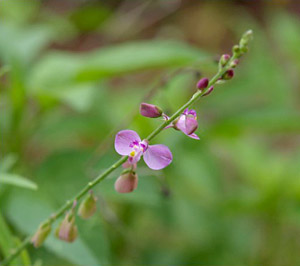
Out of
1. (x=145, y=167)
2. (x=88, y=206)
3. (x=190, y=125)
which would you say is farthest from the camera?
(x=145, y=167)

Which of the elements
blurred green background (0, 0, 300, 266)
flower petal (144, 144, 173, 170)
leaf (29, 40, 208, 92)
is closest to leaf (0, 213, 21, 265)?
blurred green background (0, 0, 300, 266)

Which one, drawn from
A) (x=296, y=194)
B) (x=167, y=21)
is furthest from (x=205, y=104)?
(x=167, y=21)

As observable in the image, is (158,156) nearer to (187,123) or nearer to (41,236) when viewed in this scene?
(187,123)

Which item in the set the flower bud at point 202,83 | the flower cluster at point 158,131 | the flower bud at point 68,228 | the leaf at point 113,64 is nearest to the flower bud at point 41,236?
the flower bud at point 68,228

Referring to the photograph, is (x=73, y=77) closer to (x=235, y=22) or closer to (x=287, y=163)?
(x=287, y=163)

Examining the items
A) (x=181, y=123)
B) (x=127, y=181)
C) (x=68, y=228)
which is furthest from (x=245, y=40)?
(x=68, y=228)
